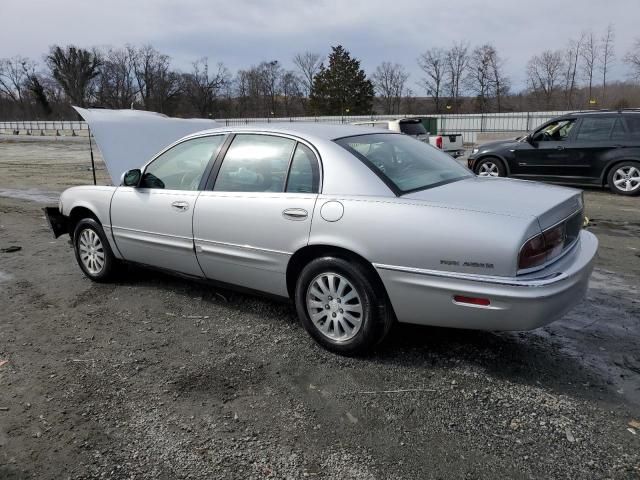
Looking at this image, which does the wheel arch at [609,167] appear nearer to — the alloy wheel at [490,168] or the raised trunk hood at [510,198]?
the alloy wheel at [490,168]

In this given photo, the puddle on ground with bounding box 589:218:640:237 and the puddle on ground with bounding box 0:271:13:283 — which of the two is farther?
the puddle on ground with bounding box 589:218:640:237

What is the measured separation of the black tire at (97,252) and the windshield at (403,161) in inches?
104

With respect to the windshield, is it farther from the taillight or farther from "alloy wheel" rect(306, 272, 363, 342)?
the taillight

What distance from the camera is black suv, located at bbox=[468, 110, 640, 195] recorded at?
414 inches

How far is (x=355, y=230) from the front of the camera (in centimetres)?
326

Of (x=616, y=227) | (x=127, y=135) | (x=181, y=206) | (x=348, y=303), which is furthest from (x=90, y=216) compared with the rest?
(x=616, y=227)

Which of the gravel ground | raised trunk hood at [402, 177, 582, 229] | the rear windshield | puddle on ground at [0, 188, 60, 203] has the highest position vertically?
the rear windshield

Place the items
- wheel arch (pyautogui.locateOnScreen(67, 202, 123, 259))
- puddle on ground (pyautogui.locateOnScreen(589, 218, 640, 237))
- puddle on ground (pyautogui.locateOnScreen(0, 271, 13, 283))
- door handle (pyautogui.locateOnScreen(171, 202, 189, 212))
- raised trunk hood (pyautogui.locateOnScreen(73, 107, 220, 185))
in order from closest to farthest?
1. door handle (pyautogui.locateOnScreen(171, 202, 189, 212))
2. wheel arch (pyautogui.locateOnScreen(67, 202, 123, 259))
3. puddle on ground (pyautogui.locateOnScreen(0, 271, 13, 283))
4. raised trunk hood (pyautogui.locateOnScreen(73, 107, 220, 185))
5. puddle on ground (pyautogui.locateOnScreen(589, 218, 640, 237))

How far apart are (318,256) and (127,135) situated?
4.18 m

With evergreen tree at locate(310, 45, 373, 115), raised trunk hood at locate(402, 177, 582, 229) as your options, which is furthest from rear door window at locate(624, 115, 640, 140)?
evergreen tree at locate(310, 45, 373, 115)

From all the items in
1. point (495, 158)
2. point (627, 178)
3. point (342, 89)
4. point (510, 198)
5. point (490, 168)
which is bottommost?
point (627, 178)

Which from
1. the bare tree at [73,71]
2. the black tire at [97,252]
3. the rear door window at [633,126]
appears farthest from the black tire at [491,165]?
the bare tree at [73,71]

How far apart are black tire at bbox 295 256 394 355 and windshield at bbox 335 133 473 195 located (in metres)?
0.60

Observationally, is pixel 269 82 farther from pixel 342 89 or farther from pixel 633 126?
pixel 633 126
